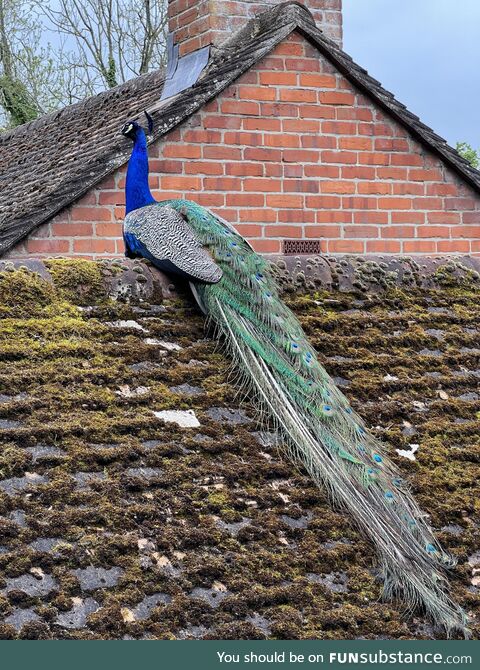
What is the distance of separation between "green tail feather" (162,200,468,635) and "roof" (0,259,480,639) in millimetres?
67

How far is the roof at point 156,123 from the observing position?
331 inches

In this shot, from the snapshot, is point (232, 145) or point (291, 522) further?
point (232, 145)

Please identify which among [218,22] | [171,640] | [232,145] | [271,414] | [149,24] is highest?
[149,24]

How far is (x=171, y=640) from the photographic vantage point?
260 cm

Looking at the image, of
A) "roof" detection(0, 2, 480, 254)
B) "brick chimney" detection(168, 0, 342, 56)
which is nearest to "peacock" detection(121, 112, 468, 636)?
"roof" detection(0, 2, 480, 254)

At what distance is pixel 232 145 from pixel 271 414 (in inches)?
211

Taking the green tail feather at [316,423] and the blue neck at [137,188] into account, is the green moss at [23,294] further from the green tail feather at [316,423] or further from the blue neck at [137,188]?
the blue neck at [137,188]

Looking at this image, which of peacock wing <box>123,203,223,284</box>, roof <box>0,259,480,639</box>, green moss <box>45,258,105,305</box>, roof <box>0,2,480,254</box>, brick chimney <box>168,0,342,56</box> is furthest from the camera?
brick chimney <box>168,0,342,56</box>

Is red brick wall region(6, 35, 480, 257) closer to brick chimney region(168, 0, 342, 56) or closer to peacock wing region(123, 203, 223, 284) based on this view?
brick chimney region(168, 0, 342, 56)

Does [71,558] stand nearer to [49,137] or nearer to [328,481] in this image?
[328,481]

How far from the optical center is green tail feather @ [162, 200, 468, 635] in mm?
3158

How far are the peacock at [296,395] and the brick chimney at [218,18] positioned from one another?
4.48m

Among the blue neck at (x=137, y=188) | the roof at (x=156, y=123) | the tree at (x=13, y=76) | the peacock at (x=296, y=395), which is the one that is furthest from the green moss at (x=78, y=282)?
the tree at (x=13, y=76)

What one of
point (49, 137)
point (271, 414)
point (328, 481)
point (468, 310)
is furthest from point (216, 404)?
point (49, 137)
